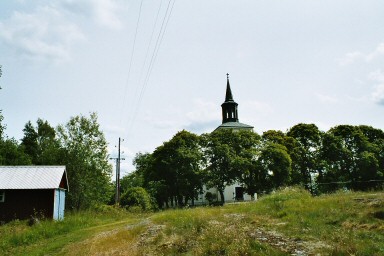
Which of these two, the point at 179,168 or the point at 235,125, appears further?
the point at 235,125

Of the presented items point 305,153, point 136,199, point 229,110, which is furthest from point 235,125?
point 136,199

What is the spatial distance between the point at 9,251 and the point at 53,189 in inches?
552

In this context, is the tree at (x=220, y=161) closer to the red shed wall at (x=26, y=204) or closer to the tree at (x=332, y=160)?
the tree at (x=332, y=160)

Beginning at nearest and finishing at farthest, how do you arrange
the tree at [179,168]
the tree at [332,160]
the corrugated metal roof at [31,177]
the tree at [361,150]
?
the corrugated metal roof at [31,177] → the tree at [179,168] → the tree at [361,150] → the tree at [332,160]

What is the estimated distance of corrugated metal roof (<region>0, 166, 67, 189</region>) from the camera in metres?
30.0

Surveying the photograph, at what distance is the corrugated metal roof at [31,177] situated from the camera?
29969 millimetres

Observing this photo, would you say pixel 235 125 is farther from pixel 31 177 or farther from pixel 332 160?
pixel 31 177

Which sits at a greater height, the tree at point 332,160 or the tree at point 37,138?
the tree at point 37,138

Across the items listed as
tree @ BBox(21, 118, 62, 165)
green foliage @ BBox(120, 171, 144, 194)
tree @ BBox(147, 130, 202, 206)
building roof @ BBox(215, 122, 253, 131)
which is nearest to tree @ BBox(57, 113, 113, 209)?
tree @ BBox(147, 130, 202, 206)

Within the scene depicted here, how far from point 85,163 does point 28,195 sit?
1782 centimetres

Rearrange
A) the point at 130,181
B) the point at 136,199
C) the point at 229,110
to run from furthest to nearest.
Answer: the point at 130,181
the point at 229,110
the point at 136,199

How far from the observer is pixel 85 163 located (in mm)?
47844

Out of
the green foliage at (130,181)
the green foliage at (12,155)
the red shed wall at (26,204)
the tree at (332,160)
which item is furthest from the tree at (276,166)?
the green foliage at (130,181)

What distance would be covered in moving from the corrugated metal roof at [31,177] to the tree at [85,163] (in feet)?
48.5
